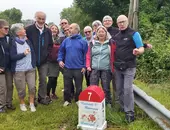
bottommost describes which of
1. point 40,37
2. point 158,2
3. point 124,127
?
point 124,127

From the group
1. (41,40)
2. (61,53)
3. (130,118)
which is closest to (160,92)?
(130,118)

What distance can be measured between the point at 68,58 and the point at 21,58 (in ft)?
3.18

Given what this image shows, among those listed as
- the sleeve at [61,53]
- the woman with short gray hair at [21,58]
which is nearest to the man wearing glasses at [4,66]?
the woman with short gray hair at [21,58]

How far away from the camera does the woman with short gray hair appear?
561 cm

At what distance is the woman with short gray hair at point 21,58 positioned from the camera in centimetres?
561

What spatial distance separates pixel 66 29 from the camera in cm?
651

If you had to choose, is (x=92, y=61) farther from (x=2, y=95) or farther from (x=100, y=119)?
(x=2, y=95)

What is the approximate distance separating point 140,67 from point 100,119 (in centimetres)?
473

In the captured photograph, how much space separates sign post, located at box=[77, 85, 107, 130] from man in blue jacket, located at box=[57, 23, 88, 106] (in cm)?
138

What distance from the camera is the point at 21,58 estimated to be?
5.62 metres

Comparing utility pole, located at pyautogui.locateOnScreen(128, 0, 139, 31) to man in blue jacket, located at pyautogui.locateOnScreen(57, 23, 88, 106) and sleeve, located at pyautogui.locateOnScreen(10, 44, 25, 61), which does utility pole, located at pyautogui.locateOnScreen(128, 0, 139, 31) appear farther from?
sleeve, located at pyautogui.locateOnScreen(10, 44, 25, 61)

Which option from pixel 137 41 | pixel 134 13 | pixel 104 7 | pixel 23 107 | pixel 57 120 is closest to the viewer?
pixel 137 41

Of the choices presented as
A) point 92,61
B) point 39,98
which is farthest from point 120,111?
point 39,98

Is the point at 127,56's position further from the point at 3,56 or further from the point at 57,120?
the point at 3,56
